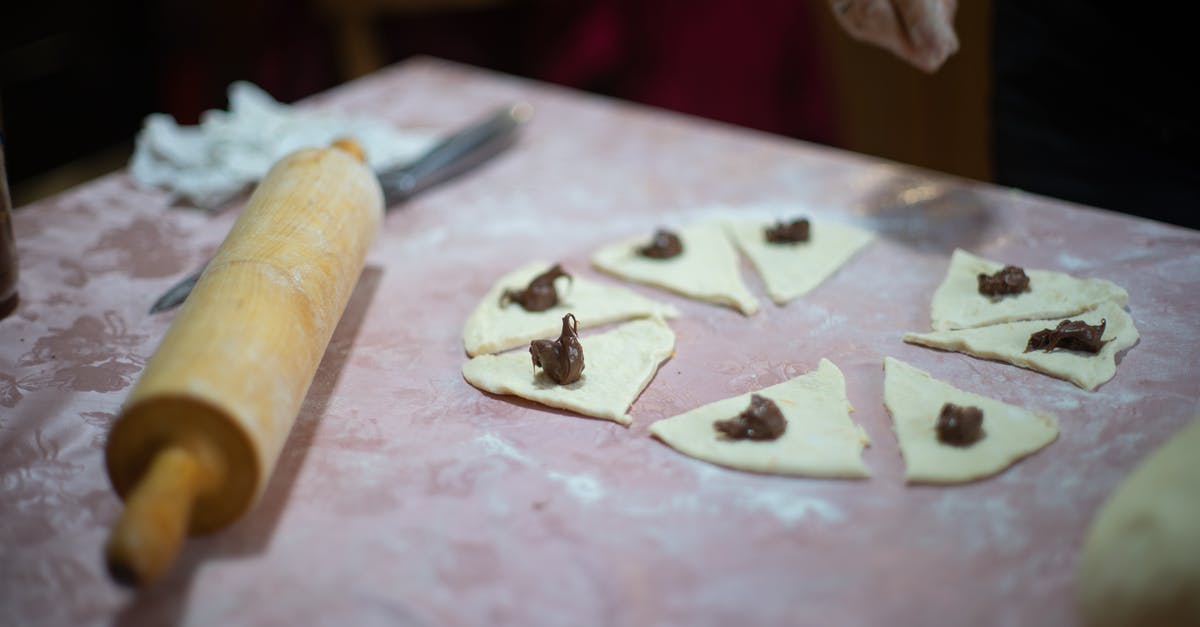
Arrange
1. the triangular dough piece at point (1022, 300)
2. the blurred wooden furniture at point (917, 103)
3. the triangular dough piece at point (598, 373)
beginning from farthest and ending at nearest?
the blurred wooden furniture at point (917, 103) < the triangular dough piece at point (1022, 300) < the triangular dough piece at point (598, 373)

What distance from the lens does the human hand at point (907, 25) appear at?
228cm

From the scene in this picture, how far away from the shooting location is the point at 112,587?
4.55 feet

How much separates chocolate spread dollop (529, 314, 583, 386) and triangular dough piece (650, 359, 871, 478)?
0.20m

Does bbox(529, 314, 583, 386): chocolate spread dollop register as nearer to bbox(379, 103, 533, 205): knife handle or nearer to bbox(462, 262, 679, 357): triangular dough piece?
bbox(462, 262, 679, 357): triangular dough piece

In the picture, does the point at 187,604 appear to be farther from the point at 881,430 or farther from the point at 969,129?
the point at 969,129

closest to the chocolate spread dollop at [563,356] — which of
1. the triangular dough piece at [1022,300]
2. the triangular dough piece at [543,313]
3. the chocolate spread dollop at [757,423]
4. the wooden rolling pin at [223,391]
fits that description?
the triangular dough piece at [543,313]

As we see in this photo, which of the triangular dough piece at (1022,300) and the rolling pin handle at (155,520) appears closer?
the rolling pin handle at (155,520)

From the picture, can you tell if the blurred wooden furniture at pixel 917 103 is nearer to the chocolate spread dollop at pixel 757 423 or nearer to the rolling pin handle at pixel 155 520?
the chocolate spread dollop at pixel 757 423

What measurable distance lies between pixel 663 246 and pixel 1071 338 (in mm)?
915

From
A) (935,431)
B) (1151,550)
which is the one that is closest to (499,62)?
(935,431)

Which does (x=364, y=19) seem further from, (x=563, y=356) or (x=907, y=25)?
(x=563, y=356)

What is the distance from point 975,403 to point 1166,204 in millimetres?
1371

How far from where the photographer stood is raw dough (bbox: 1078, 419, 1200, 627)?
113cm

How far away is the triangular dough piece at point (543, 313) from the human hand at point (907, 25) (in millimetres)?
907
